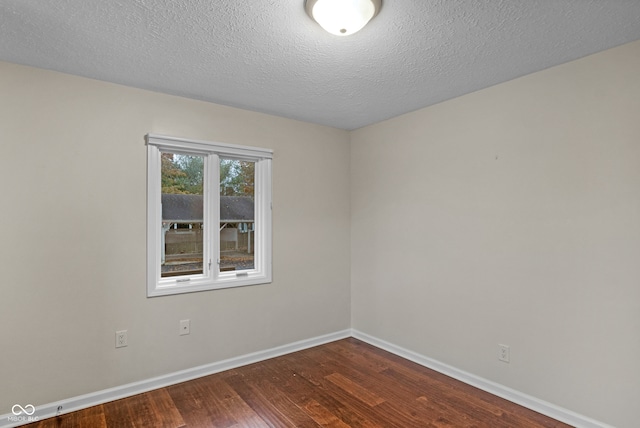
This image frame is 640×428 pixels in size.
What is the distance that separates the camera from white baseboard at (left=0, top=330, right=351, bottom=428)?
2312mm

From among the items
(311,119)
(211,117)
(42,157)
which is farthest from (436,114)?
(42,157)

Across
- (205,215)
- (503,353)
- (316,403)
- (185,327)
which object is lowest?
(316,403)

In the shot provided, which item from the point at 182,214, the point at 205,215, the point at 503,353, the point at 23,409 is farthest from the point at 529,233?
the point at 23,409

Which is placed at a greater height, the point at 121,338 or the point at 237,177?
the point at 237,177

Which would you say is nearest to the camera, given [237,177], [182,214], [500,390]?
[500,390]

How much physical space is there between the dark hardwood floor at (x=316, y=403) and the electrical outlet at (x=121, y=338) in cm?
39

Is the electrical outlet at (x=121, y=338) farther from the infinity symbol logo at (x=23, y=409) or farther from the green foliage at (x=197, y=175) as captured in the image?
the green foliage at (x=197, y=175)

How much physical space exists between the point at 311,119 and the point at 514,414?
9.76ft

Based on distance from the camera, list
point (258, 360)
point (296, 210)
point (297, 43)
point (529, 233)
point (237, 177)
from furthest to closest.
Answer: point (296, 210), point (237, 177), point (258, 360), point (529, 233), point (297, 43)

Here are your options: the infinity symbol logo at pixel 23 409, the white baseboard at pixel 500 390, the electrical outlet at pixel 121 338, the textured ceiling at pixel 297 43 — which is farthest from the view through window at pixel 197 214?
the white baseboard at pixel 500 390

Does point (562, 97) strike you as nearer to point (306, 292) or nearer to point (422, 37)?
point (422, 37)

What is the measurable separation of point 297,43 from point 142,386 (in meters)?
2.71

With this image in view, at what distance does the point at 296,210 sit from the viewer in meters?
3.60

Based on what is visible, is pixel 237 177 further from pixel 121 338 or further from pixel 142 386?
pixel 142 386
